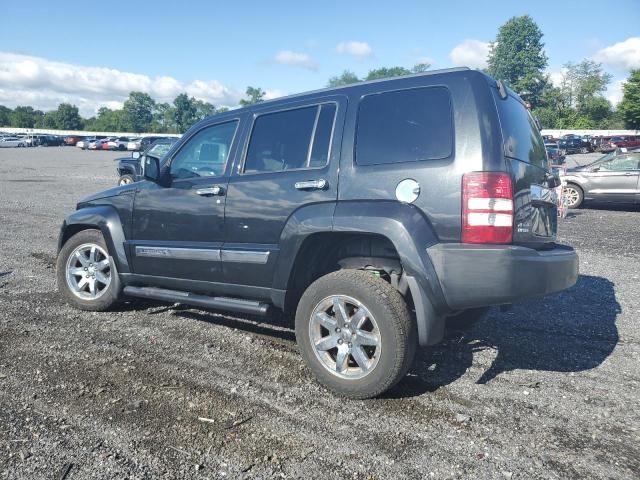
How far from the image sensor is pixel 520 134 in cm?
366

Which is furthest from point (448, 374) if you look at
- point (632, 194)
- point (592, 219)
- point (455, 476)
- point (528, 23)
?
point (528, 23)

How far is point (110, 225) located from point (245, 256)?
5.64 feet

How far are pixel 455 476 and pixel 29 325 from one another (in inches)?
158

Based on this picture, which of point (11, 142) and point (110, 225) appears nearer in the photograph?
point (110, 225)

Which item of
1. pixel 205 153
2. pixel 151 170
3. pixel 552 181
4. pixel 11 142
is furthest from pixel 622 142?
pixel 11 142

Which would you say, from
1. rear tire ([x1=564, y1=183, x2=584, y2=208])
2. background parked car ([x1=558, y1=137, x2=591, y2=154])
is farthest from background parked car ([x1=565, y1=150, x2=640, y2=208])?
background parked car ([x1=558, y1=137, x2=591, y2=154])

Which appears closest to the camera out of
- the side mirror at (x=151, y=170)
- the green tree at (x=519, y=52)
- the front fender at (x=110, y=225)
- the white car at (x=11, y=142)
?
the side mirror at (x=151, y=170)

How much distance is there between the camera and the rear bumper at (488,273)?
10.4ft

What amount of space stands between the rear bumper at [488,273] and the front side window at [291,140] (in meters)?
1.16

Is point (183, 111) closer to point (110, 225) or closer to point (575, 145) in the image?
point (575, 145)

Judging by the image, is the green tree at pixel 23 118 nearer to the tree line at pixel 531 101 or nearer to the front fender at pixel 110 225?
the tree line at pixel 531 101

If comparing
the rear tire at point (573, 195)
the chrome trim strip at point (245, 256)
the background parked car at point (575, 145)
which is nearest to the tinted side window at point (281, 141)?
the chrome trim strip at point (245, 256)

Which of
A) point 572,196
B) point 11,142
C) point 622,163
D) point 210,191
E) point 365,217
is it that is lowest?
point 572,196

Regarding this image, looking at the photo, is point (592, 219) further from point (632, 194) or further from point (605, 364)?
point (605, 364)
